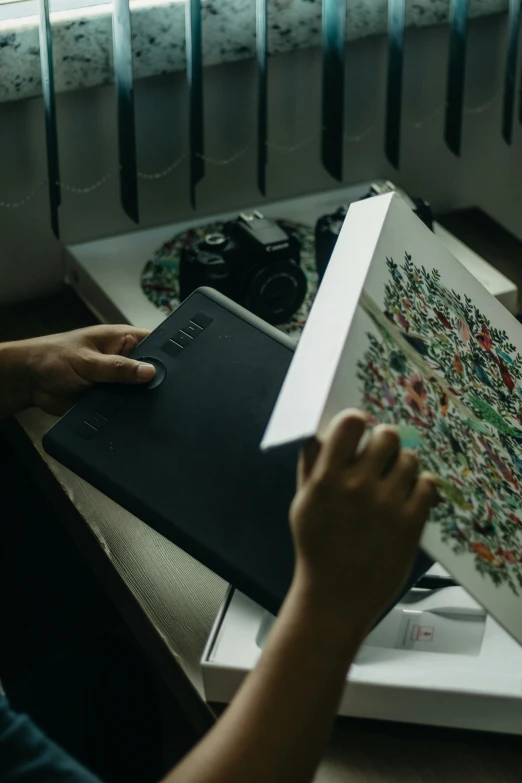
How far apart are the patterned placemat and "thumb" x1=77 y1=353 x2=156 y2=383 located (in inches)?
13.9

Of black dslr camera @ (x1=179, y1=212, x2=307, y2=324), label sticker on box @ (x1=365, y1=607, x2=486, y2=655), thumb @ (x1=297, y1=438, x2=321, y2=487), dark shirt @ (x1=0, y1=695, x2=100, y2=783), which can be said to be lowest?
label sticker on box @ (x1=365, y1=607, x2=486, y2=655)

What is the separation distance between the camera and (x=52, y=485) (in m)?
1.03

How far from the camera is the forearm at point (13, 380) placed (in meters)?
1.01

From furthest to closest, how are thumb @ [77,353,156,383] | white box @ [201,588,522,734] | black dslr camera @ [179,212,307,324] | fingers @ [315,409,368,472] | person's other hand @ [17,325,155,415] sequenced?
black dslr camera @ [179,212,307,324] < person's other hand @ [17,325,155,415] < thumb @ [77,353,156,383] < white box @ [201,588,522,734] < fingers @ [315,409,368,472]

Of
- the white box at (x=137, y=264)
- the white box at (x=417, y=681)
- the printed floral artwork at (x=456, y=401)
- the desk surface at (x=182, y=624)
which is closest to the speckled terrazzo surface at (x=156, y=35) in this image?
the white box at (x=137, y=264)

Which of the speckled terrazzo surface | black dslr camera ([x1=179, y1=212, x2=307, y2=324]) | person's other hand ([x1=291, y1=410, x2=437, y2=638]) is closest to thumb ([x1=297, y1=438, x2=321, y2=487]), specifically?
person's other hand ([x1=291, y1=410, x2=437, y2=638])

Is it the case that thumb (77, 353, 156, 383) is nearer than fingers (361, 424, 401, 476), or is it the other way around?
fingers (361, 424, 401, 476)

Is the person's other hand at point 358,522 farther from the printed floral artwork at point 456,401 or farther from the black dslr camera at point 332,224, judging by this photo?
the black dslr camera at point 332,224

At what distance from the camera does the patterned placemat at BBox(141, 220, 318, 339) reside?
4.00 feet

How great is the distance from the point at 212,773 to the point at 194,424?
30 cm

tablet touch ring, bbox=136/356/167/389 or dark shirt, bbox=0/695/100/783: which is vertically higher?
tablet touch ring, bbox=136/356/167/389

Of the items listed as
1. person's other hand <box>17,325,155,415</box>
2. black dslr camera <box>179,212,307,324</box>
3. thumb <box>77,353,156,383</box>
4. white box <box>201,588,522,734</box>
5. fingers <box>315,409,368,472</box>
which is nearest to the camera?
fingers <box>315,409,368,472</box>

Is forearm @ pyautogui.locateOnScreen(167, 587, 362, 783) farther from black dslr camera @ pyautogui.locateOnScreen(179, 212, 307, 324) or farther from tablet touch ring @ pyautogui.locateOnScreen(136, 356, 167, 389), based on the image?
black dslr camera @ pyautogui.locateOnScreen(179, 212, 307, 324)

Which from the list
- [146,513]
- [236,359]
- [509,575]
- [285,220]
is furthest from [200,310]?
[285,220]
